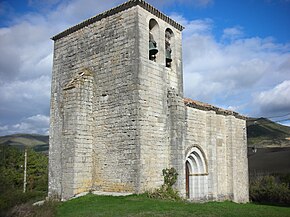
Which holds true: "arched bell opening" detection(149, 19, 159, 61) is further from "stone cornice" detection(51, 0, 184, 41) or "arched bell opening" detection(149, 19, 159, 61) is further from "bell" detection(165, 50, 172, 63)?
"bell" detection(165, 50, 172, 63)

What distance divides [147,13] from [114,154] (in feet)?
18.2

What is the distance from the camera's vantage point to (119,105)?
37.8ft

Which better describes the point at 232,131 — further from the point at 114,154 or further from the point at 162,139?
the point at 114,154

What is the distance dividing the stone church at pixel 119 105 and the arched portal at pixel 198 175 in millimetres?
601

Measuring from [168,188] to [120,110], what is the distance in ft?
11.1

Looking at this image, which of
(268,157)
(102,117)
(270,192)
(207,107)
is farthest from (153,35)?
(268,157)

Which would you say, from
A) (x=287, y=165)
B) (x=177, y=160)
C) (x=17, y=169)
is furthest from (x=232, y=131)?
(x=17, y=169)

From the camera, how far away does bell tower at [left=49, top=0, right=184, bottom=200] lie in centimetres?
1109

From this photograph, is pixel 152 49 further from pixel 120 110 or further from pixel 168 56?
pixel 120 110

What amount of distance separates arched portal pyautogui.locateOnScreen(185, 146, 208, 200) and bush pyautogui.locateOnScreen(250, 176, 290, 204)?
7.50 metres

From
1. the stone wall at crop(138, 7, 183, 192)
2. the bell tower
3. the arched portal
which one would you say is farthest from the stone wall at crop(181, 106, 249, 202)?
the bell tower

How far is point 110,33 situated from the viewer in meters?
12.3

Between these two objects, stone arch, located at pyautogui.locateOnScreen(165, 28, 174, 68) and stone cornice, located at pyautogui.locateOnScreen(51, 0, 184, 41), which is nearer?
stone cornice, located at pyautogui.locateOnScreen(51, 0, 184, 41)

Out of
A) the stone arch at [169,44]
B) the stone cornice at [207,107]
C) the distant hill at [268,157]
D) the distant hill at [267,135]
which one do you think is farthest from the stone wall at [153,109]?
the distant hill at [267,135]
